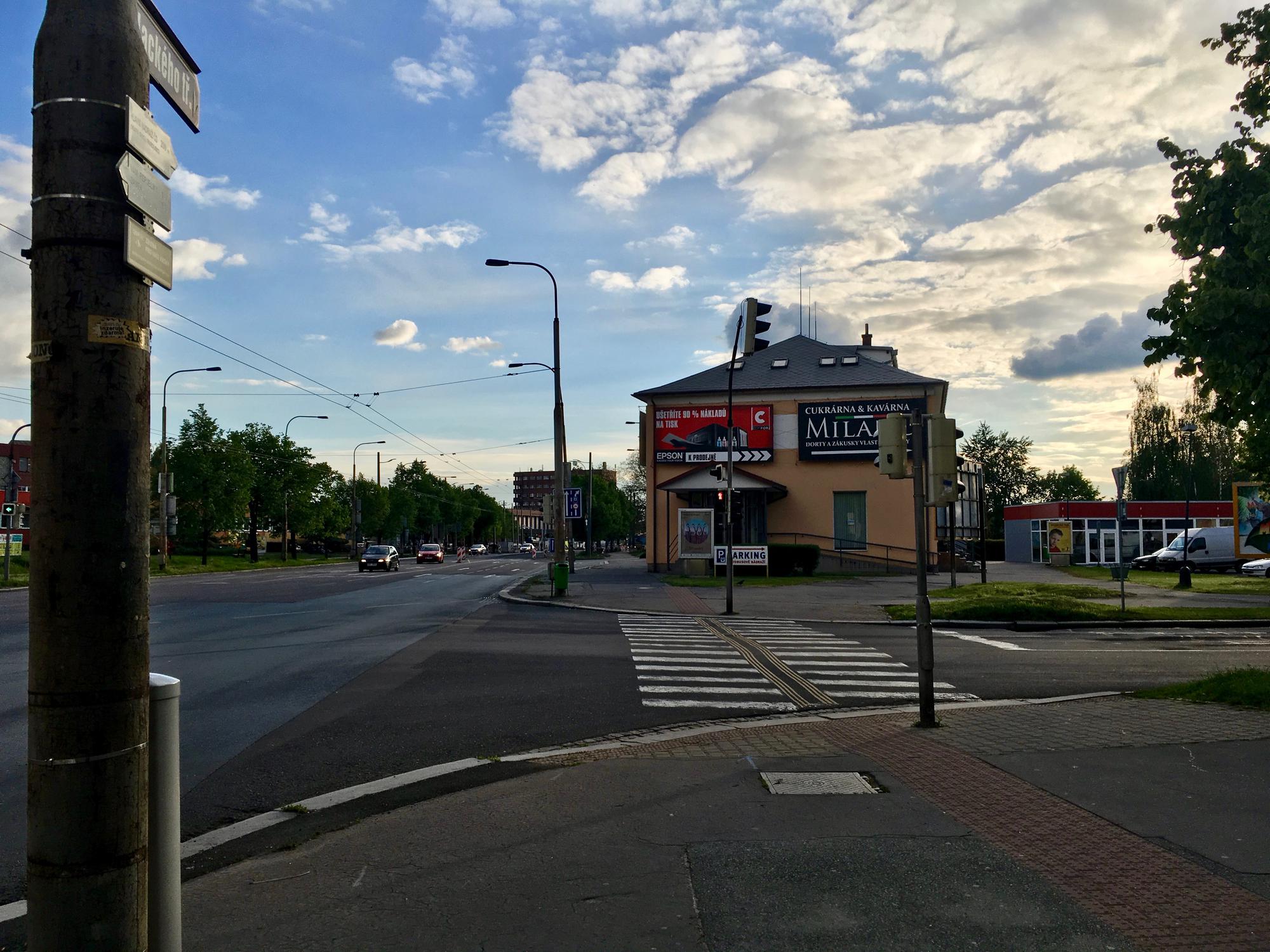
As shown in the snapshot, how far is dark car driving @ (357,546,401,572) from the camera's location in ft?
171

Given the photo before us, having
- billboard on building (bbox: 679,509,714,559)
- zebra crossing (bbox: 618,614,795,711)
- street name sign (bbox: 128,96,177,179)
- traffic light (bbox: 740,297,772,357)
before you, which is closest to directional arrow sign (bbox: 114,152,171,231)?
street name sign (bbox: 128,96,177,179)

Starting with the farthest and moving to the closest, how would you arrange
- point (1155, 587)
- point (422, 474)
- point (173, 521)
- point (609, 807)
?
point (422, 474) < point (173, 521) < point (1155, 587) < point (609, 807)

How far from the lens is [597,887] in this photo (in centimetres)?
459

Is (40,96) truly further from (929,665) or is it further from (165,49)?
(929,665)

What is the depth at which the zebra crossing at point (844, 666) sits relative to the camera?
37.0ft

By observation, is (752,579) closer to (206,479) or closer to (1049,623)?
(1049,623)

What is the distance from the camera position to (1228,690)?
32.2ft

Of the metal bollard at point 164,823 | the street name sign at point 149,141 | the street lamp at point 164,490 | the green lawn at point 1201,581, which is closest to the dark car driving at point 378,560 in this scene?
the street lamp at point 164,490

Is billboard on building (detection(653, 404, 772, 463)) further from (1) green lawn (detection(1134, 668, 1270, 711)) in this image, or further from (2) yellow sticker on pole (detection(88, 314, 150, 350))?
(2) yellow sticker on pole (detection(88, 314, 150, 350))

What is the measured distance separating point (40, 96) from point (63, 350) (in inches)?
30.0

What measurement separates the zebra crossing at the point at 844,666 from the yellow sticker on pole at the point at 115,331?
30.7 feet

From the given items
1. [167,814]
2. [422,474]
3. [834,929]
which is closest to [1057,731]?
[834,929]

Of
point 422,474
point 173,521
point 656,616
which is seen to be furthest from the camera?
point 422,474

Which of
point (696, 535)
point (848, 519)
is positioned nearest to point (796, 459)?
point (848, 519)
